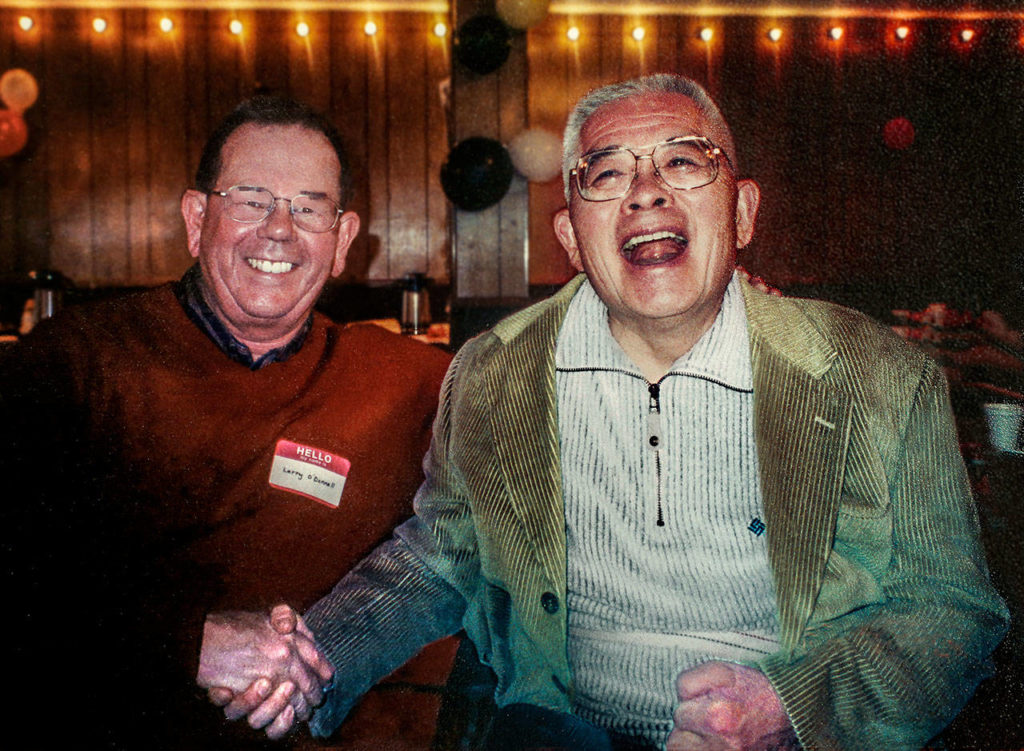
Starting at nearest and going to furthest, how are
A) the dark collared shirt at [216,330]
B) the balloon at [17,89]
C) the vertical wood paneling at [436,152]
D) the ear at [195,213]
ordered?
1. the dark collared shirt at [216,330]
2. the ear at [195,213]
3. the balloon at [17,89]
4. the vertical wood paneling at [436,152]

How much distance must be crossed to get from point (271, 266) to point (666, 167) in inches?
39.1

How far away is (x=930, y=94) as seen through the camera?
6430 mm

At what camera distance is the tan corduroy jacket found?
1.08m

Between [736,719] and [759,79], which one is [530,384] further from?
[759,79]

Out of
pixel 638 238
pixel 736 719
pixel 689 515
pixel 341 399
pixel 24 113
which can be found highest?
pixel 24 113

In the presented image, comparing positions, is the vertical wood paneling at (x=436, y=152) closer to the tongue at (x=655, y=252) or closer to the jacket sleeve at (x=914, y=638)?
the tongue at (x=655, y=252)

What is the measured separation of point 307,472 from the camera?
1612 millimetres

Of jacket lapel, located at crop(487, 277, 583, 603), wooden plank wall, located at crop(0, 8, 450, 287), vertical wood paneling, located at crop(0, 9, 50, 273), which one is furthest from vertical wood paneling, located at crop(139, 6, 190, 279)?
jacket lapel, located at crop(487, 277, 583, 603)

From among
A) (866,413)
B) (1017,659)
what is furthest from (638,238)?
(1017,659)

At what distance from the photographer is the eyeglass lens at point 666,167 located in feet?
4.50

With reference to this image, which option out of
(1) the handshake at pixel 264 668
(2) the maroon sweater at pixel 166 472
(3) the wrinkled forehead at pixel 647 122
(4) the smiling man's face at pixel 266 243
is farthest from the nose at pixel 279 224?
(1) the handshake at pixel 264 668

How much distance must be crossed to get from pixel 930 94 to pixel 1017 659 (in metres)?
6.29

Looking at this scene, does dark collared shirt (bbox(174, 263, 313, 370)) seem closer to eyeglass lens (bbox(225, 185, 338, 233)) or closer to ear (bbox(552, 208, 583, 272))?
eyeglass lens (bbox(225, 185, 338, 233))

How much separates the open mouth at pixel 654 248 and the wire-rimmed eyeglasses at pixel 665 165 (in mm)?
99
